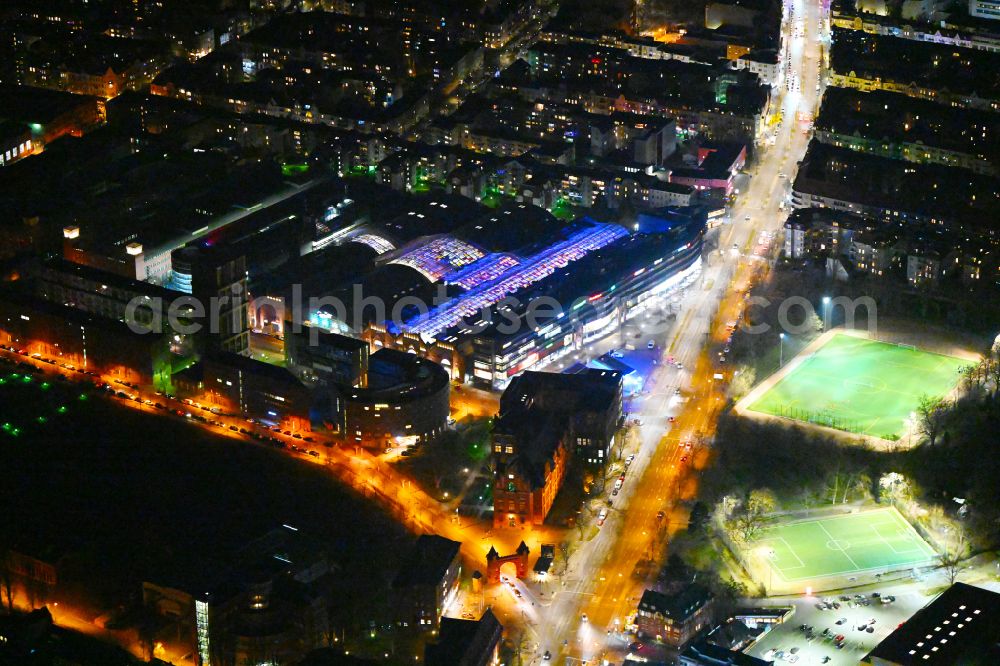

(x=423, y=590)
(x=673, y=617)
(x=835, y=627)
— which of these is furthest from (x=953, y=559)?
(x=423, y=590)

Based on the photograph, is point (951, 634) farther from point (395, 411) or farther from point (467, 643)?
point (395, 411)

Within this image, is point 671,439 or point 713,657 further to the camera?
point 671,439

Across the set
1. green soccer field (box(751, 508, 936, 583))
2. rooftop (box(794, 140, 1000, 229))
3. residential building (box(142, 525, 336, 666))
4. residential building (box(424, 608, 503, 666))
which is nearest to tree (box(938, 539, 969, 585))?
green soccer field (box(751, 508, 936, 583))

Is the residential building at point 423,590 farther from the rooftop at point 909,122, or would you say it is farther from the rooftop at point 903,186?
the rooftop at point 909,122

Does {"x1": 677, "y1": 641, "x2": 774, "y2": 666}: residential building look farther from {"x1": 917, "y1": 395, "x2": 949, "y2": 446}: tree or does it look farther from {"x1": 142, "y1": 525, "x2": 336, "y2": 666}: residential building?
{"x1": 917, "y1": 395, "x2": 949, "y2": 446}: tree

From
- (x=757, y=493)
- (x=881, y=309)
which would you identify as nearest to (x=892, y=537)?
(x=757, y=493)

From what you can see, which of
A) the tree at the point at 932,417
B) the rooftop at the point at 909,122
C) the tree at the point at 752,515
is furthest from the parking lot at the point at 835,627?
the rooftop at the point at 909,122

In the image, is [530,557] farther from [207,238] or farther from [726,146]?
[726,146]
